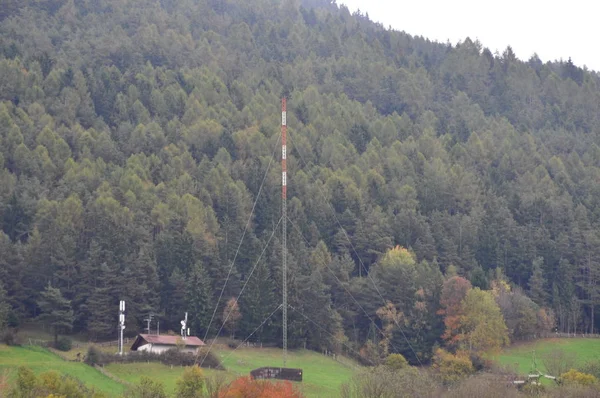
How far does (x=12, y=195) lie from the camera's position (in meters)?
89.9

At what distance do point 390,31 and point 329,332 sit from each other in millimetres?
110696

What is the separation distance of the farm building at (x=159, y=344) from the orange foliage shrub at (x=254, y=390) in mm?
13018

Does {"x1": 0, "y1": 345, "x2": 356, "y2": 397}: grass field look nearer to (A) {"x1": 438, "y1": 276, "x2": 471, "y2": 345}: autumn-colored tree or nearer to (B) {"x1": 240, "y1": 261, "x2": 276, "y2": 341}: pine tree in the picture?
(B) {"x1": 240, "y1": 261, "x2": 276, "y2": 341}: pine tree

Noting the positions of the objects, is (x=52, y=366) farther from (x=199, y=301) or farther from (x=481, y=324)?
(x=481, y=324)

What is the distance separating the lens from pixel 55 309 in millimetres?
75312

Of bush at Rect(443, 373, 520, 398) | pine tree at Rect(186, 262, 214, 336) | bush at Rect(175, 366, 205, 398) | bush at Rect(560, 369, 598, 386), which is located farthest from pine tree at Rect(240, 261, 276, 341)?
bush at Rect(175, 366, 205, 398)

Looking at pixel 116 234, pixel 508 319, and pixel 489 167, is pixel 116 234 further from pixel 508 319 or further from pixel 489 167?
pixel 489 167

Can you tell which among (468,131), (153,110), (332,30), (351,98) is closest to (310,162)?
(153,110)

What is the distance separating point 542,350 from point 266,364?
23.8 m

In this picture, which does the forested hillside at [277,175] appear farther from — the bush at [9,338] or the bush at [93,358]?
the bush at [93,358]

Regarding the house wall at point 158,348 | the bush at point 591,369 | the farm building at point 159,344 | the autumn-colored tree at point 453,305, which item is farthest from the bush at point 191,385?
the autumn-colored tree at point 453,305

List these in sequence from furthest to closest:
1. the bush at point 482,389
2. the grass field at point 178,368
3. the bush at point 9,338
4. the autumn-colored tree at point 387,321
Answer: the autumn-colored tree at point 387,321 < the bush at point 9,338 < the grass field at point 178,368 < the bush at point 482,389

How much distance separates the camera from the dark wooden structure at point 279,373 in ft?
215

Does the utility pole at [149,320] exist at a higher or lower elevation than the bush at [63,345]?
higher
